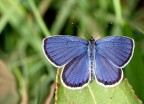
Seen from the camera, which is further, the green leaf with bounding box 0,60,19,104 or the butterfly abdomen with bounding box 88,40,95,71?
the green leaf with bounding box 0,60,19,104

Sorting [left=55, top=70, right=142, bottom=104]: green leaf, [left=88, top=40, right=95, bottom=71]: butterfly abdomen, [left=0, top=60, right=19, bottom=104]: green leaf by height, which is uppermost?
[left=88, top=40, right=95, bottom=71]: butterfly abdomen

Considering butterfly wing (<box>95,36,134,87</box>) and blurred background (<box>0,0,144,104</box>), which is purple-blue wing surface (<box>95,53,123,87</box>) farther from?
blurred background (<box>0,0,144,104</box>)

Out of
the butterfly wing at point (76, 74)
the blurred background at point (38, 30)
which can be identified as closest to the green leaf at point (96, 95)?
the butterfly wing at point (76, 74)

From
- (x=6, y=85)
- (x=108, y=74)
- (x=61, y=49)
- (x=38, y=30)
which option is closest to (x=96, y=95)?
(x=108, y=74)

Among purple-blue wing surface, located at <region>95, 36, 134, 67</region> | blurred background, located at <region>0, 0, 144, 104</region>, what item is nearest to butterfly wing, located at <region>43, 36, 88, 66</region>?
purple-blue wing surface, located at <region>95, 36, 134, 67</region>

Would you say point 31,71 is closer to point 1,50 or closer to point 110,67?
point 1,50

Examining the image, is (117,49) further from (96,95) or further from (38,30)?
(38,30)

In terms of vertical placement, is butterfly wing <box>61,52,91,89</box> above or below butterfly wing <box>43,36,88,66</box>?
below

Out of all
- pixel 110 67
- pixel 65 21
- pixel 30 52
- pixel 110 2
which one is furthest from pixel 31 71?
pixel 110 67
